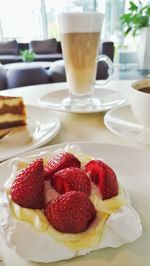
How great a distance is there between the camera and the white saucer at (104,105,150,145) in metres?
0.55

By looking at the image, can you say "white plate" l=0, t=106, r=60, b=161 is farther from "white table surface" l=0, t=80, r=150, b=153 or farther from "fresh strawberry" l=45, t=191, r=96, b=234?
"fresh strawberry" l=45, t=191, r=96, b=234

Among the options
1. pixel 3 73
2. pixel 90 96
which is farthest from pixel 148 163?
pixel 3 73

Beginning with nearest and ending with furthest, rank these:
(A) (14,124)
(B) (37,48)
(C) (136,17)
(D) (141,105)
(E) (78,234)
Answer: (E) (78,234) → (D) (141,105) → (A) (14,124) → (C) (136,17) → (B) (37,48)

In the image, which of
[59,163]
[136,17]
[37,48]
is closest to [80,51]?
[59,163]

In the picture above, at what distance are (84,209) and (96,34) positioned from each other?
652 millimetres

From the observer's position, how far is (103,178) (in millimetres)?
337

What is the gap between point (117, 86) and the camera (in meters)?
1.00

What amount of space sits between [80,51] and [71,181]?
566 mm

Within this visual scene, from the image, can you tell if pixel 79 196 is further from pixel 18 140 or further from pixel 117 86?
pixel 117 86

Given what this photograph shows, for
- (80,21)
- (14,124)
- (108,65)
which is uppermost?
(80,21)

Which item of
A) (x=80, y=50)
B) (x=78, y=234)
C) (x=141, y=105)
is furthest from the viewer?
(x=80, y=50)

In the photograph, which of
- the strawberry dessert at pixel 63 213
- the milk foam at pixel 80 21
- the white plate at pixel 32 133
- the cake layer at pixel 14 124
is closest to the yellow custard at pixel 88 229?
the strawberry dessert at pixel 63 213

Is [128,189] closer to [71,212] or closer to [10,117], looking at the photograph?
[71,212]

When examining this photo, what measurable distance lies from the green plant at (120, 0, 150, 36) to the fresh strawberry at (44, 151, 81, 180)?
3575 millimetres
